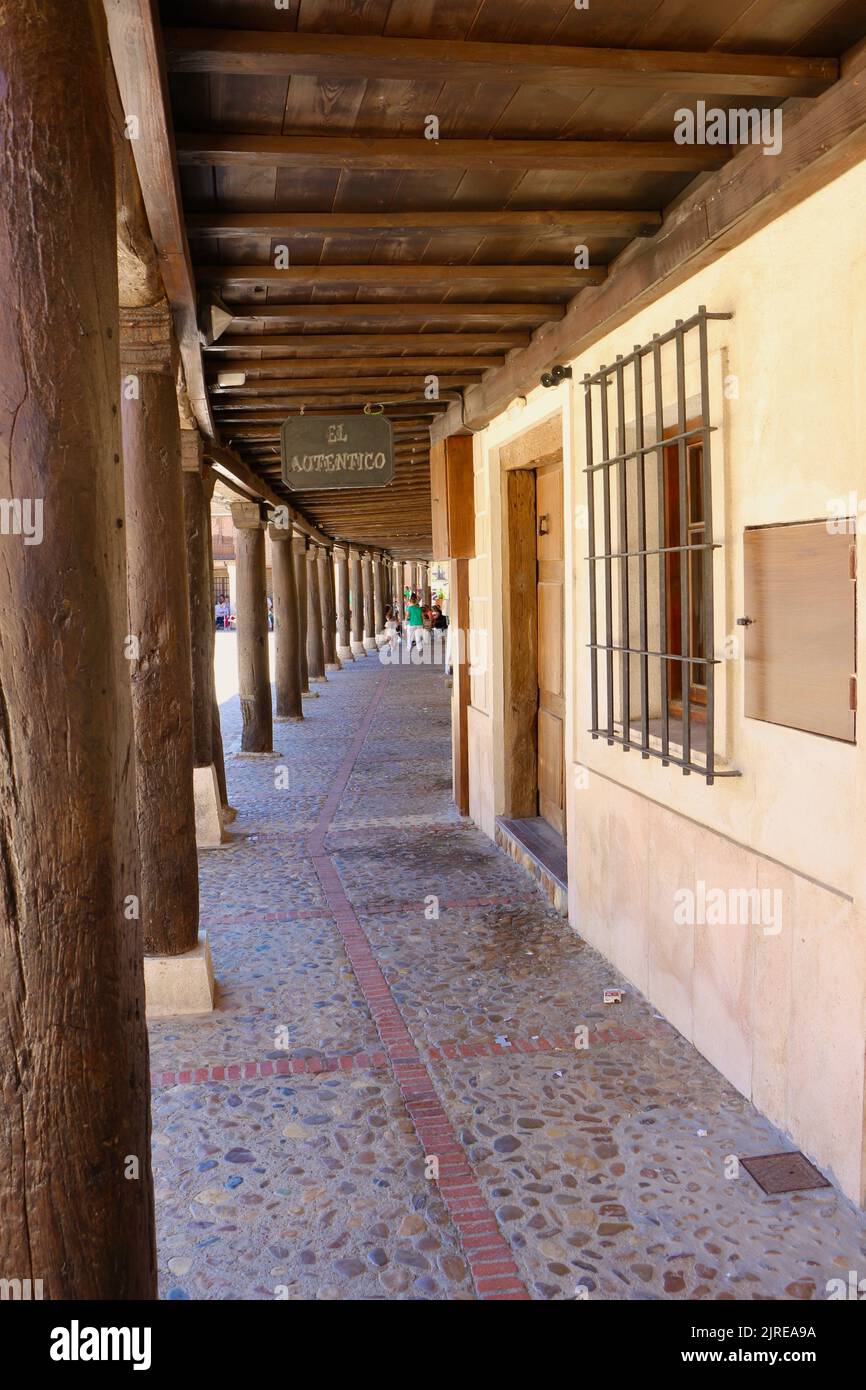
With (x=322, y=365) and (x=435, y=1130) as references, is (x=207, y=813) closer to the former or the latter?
(x=322, y=365)

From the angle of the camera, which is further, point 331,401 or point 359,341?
point 331,401

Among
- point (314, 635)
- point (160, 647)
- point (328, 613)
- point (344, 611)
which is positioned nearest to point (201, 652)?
point (160, 647)

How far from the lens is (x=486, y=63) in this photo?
9.59 feet

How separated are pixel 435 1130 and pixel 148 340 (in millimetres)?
3317

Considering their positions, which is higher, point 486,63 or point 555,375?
point 486,63

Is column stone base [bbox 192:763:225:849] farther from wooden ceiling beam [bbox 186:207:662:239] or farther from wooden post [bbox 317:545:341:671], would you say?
wooden post [bbox 317:545:341:671]

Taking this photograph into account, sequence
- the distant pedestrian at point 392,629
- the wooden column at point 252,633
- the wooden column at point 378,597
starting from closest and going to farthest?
the wooden column at point 252,633 < the distant pedestrian at point 392,629 < the wooden column at point 378,597

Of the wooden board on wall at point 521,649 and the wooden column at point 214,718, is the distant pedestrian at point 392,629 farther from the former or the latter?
the wooden board on wall at point 521,649

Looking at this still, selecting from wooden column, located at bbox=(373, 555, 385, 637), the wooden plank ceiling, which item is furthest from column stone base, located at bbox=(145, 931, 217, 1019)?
wooden column, located at bbox=(373, 555, 385, 637)

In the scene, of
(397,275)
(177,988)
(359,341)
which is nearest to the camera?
(397,275)

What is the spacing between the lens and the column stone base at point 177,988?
495 centimetres

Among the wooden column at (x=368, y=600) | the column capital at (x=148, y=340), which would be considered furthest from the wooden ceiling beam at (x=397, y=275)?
the wooden column at (x=368, y=600)

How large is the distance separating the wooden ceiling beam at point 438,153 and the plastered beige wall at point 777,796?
0.45 m

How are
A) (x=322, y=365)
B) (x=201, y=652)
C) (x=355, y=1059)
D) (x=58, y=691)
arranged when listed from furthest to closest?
(x=201, y=652)
(x=322, y=365)
(x=355, y=1059)
(x=58, y=691)
